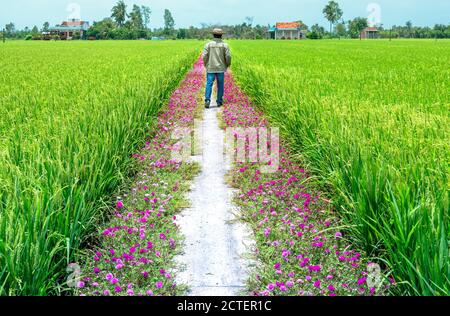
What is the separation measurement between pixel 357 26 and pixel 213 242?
14021cm

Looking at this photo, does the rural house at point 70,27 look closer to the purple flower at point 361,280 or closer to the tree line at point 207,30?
the tree line at point 207,30

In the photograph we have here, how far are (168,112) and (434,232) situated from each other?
27.1ft

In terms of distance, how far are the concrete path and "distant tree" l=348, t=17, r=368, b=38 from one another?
449ft

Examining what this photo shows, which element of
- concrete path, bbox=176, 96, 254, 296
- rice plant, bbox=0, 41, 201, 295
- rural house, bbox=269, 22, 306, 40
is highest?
rural house, bbox=269, 22, 306, 40

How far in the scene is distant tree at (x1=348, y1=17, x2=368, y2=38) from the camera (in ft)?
433

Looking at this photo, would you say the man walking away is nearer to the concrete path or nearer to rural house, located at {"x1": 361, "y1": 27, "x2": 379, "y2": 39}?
the concrete path

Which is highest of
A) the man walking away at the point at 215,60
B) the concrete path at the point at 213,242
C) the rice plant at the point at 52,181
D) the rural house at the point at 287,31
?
the rural house at the point at 287,31

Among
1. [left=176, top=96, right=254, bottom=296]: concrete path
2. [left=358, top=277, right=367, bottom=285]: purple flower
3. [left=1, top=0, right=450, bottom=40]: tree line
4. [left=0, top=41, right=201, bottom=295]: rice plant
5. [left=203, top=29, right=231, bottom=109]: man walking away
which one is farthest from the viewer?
[left=1, top=0, right=450, bottom=40]: tree line

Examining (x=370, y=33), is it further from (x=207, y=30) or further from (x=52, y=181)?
(x=52, y=181)

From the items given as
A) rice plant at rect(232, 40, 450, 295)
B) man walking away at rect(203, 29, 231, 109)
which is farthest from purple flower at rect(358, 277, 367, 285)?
man walking away at rect(203, 29, 231, 109)

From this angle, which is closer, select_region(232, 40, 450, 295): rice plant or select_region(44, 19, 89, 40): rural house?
select_region(232, 40, 450, 295): rice plant

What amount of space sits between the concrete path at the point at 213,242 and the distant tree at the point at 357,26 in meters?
137

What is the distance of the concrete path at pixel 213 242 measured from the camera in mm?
3309

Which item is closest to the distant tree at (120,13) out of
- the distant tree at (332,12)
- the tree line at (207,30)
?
the tree line at (207,30)
